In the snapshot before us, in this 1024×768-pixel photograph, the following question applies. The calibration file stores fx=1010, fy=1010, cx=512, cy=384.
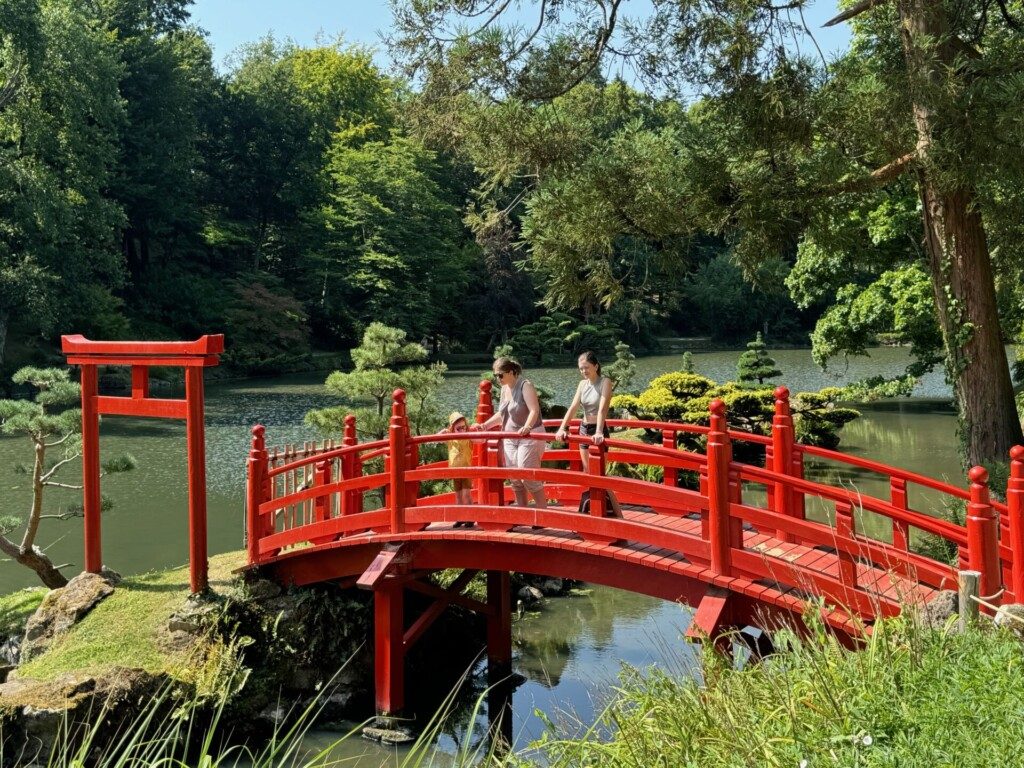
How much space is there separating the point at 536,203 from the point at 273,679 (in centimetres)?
432

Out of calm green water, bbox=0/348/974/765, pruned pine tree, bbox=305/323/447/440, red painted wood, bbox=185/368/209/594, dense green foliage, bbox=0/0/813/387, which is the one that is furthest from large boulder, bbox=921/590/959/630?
dense green foliage, bbox=0/0/813/387

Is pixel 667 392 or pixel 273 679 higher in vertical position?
pixel 667 392

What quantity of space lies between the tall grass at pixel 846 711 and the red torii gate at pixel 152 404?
4.81 meters

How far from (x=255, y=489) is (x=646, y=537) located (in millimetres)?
3278

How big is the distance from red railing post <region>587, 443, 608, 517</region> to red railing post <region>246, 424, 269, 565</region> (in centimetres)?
280

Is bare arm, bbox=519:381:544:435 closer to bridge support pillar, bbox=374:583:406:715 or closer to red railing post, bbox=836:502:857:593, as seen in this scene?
bridge support pillar, bbox=374:583:406:715

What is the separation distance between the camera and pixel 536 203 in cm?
854

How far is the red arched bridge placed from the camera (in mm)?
4973

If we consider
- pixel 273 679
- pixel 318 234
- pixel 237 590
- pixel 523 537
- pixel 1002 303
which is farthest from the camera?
pixel 318 234

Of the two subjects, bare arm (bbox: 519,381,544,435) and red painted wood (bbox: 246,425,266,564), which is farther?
red painted wood (bbox: 246,425,266,564)

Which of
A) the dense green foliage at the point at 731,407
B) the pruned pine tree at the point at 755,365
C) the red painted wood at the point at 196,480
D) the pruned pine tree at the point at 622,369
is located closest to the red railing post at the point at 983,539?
the red painted wood at the point at 196,480

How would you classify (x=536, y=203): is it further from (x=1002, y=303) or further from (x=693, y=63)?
(x=1002, y=303)

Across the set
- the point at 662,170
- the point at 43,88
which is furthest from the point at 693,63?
the point at 43,88

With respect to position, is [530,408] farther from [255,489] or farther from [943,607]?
[943,607]
